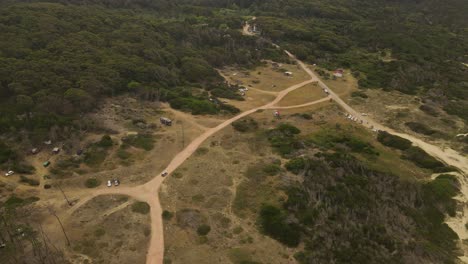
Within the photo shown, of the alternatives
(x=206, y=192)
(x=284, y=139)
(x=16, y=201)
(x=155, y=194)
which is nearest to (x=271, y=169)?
(x=206, y=192)

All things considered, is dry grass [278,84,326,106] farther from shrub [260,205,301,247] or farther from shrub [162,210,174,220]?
shrub [162,210,174,220]

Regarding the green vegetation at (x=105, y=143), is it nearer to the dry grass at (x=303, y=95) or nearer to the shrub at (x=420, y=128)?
the dry grass at (x=303, y=95)

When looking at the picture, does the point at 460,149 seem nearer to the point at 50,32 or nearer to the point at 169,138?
the point at 169,138

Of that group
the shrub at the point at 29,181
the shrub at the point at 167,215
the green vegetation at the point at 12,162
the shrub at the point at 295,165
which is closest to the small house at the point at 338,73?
the shrub at the point at 295,165

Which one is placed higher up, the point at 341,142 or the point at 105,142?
the point at 105,142

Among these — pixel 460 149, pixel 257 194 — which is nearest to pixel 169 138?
pixel 257 194

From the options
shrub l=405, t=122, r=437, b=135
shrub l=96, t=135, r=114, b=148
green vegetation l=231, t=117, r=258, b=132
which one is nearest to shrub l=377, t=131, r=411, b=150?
shrub l=405, t=122, r=437, b=135

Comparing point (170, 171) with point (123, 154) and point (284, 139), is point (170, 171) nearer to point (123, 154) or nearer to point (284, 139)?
point (123, 154)

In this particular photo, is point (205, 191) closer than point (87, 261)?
No
